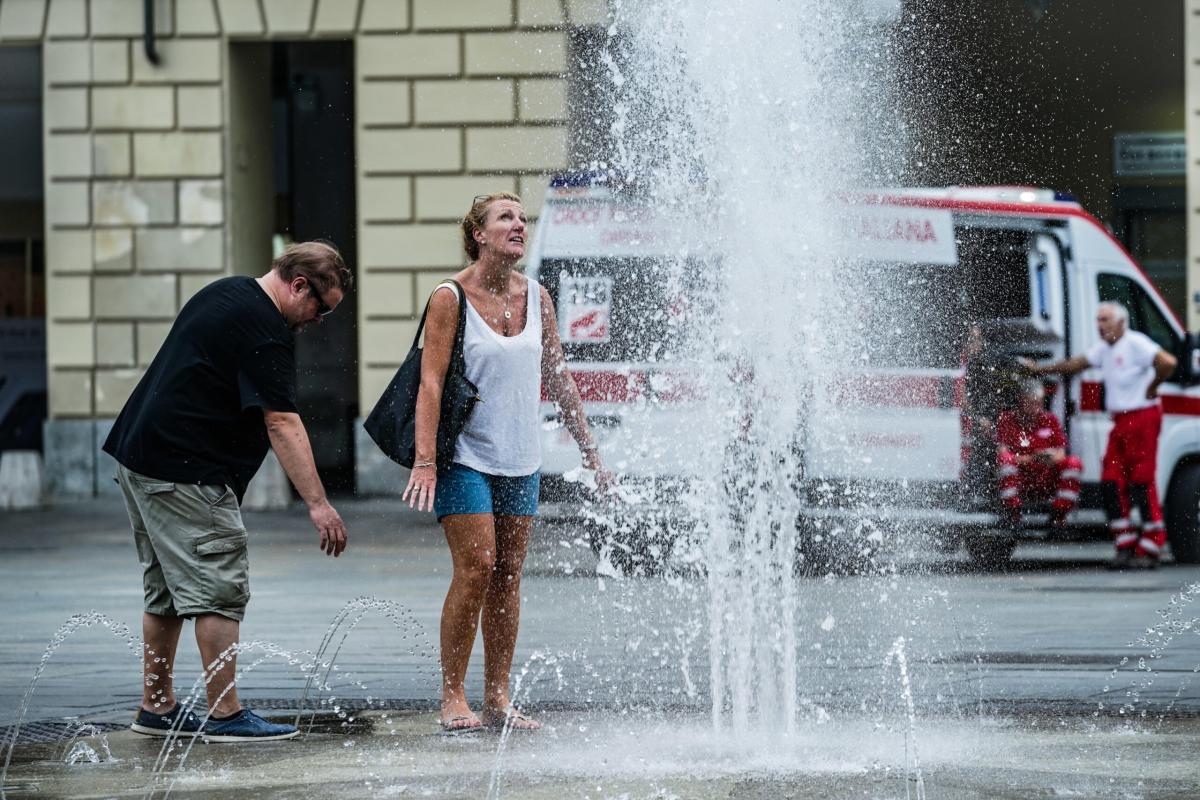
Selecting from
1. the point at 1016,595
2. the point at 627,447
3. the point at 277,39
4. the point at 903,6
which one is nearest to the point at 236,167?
the point at 277,39

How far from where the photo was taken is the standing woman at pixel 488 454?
608 cm

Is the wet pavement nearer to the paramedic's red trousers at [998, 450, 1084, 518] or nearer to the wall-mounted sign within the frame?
the paramedic's red trousers at [998, 450, 1084, 518]

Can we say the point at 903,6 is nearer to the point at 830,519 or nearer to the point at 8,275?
the point at 830,519

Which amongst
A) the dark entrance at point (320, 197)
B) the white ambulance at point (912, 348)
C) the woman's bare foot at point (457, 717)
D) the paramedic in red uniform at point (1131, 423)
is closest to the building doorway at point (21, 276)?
the dark entrance at point (320, 197)

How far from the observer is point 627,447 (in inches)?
466

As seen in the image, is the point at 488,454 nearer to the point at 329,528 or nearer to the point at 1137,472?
the point at 329,528

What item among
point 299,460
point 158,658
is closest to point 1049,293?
point 299,460

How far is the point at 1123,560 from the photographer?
12578 millimetres

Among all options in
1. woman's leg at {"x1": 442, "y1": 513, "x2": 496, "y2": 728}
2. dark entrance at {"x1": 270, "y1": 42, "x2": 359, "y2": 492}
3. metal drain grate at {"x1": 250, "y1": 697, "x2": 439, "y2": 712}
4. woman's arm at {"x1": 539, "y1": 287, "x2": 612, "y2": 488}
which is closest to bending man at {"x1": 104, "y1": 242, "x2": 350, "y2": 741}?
woman's leg at {"x1": 442, "y1": 513, "x2": 496, "y2": 728}

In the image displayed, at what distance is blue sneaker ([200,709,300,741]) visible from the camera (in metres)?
Result: 6.03

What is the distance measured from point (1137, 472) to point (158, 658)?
318 inches

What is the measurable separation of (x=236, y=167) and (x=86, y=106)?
1578 millimetres

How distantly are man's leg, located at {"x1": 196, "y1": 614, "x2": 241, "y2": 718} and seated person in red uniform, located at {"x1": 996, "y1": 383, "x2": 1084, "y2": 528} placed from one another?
7.55 metres

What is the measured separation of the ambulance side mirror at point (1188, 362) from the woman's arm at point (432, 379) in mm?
8201
